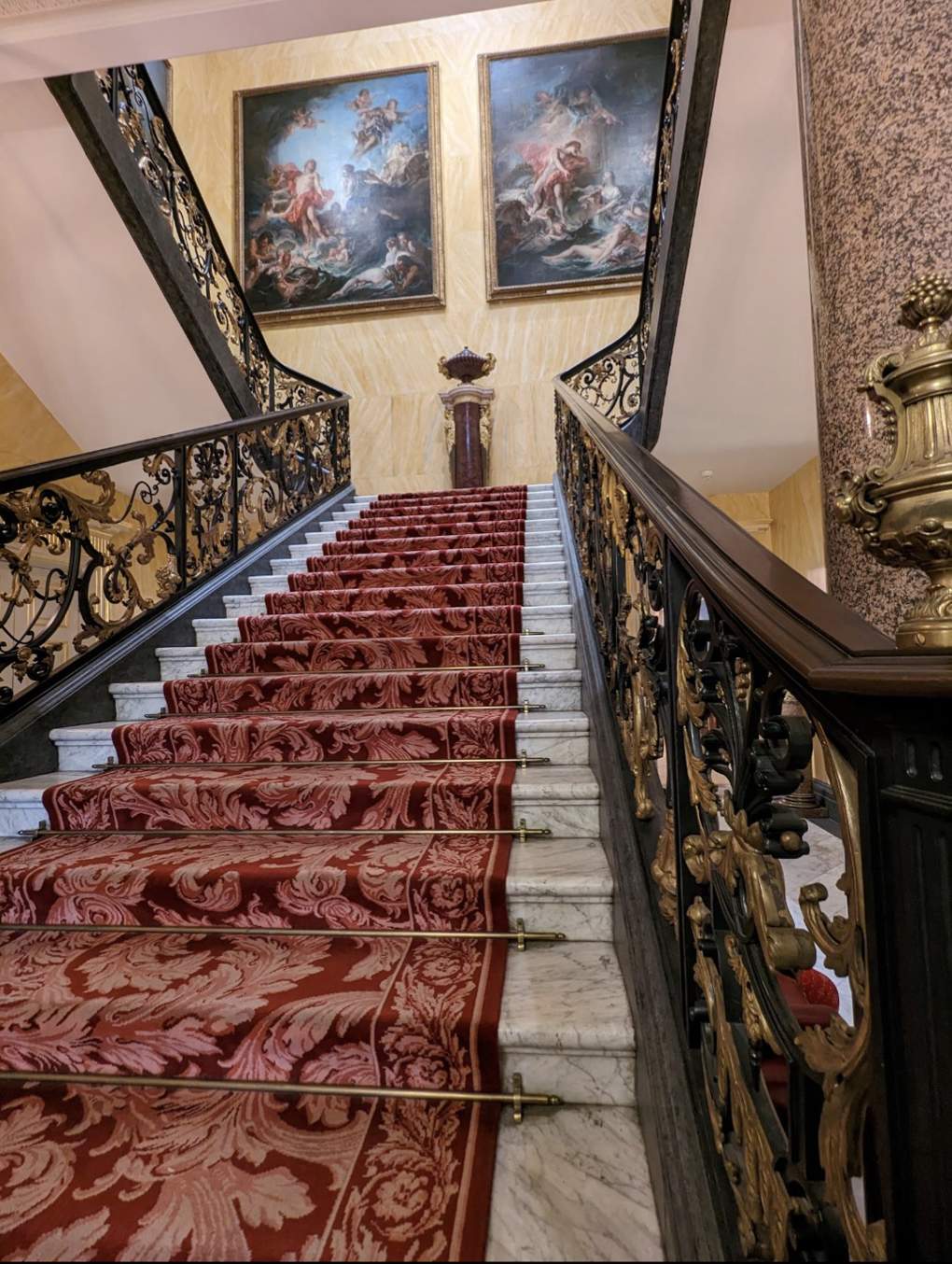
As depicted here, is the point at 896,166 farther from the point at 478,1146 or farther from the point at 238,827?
the point at 238,827

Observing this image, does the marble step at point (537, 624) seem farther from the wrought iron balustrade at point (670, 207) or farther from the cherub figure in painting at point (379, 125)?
the cherub figure in painting at point (379, 125)

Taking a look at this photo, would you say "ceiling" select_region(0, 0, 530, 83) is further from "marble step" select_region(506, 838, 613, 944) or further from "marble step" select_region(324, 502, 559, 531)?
"marble step" select_region(506, 838, 613, 944)

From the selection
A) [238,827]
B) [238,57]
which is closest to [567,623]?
[238,827]

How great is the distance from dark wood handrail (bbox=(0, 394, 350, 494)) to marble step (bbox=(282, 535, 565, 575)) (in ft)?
2.64

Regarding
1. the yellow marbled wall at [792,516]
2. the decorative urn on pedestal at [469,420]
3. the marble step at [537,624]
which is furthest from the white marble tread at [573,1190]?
the decorative urn on pedestal at [469,420]

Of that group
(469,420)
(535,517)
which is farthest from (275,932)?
(469,420)

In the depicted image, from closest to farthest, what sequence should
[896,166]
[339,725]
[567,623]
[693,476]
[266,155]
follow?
[896,166] < [339,725] < [567,623] < [693,476] < [266,155]

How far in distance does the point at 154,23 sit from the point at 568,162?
6.24 m

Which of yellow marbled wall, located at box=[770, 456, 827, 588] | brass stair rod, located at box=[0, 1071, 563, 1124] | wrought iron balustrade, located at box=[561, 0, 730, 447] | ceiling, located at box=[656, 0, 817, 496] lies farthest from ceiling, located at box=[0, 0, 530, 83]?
yellow marbled wall, located at box=[770, 456, 827, 588]

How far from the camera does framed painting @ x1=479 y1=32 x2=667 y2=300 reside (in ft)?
25.9

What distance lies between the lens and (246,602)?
346 centimetres

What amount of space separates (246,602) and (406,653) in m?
1.24

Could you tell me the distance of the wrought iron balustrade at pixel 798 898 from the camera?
517mm

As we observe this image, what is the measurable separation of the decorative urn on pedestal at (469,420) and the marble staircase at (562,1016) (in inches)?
221
